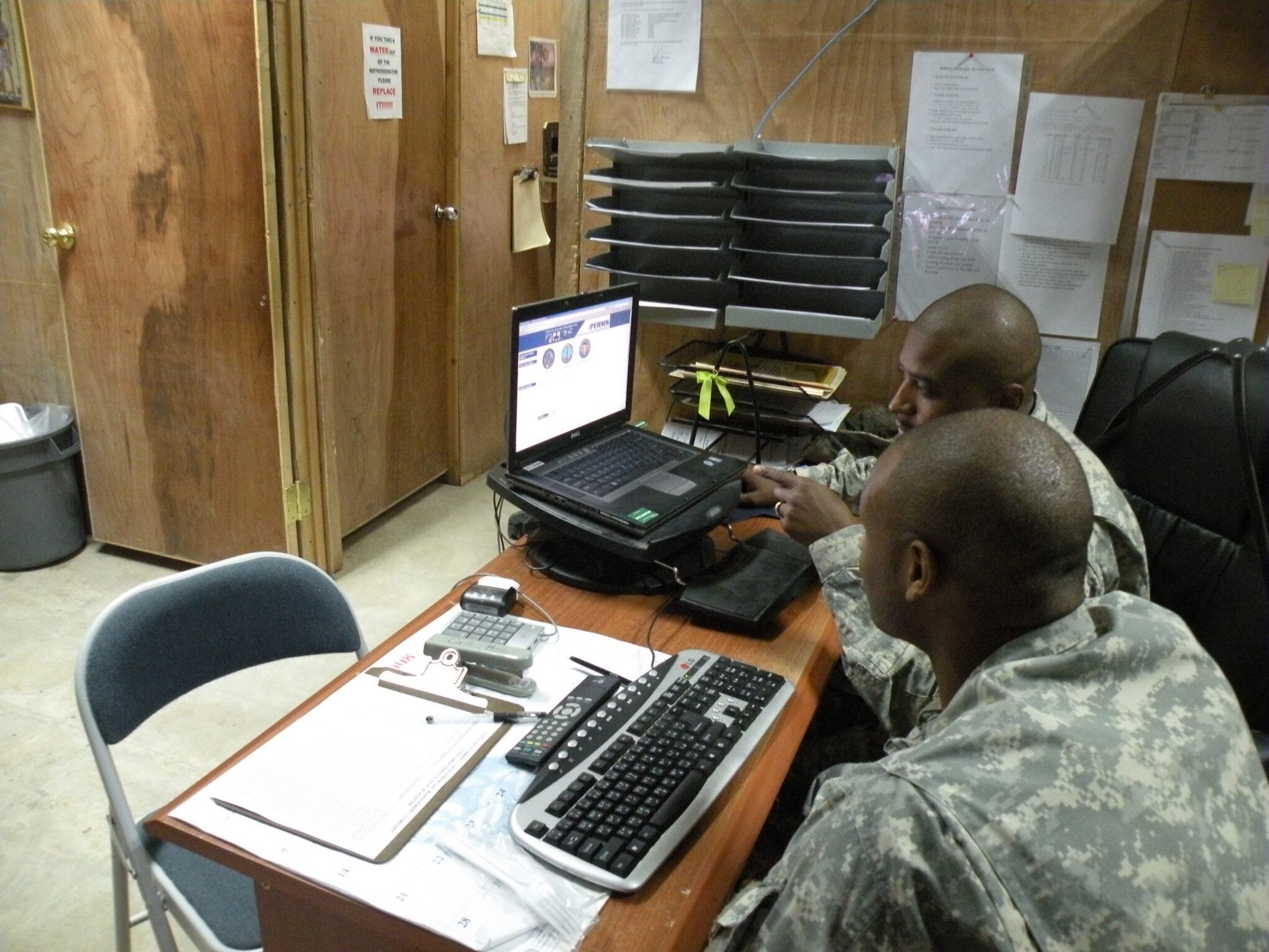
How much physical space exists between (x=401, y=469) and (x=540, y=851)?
2679mm

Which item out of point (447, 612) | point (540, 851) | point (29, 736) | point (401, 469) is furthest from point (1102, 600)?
point (401, 469)

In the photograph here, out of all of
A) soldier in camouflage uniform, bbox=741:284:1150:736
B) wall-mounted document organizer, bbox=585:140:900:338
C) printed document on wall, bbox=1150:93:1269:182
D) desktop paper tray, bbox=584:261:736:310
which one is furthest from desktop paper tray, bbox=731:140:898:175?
printed document on wall, bbox=1150:93:1269:182

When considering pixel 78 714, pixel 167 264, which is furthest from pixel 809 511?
pixel 167 264

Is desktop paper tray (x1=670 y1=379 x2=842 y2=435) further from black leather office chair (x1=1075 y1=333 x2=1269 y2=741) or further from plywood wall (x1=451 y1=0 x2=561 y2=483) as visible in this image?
plywood wall (x1=451 y1=0 x2=561 y2=483)

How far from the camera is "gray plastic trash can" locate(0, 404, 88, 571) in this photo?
2875 millimetres

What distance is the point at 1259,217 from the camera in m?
1.79

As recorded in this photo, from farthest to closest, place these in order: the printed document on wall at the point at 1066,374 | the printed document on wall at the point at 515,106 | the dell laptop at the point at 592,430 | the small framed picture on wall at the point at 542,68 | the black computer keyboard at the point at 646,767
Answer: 1. the small framed picture on wall at the point at 542,68
2. the printed document on wall at the point at 515,106
3. the printed document on wall at the point at 1066,374
4. the dell laptop at the point at 592,430
5. the black computer keyboard at the point at 646,767

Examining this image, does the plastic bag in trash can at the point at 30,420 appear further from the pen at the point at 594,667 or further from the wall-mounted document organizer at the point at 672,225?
the pen at the point at 594,667

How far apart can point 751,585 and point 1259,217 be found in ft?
3.84

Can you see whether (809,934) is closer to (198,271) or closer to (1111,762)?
(1111,762)

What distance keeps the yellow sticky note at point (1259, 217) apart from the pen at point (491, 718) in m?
1.54

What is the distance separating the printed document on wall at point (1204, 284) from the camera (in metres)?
1.81

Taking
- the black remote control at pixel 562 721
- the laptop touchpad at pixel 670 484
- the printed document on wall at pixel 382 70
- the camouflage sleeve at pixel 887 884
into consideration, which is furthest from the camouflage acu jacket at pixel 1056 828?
the printed document on wall at pixel 382 70

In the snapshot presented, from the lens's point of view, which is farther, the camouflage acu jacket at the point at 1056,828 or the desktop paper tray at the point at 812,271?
the desktop paper tray at the point at 812,271
